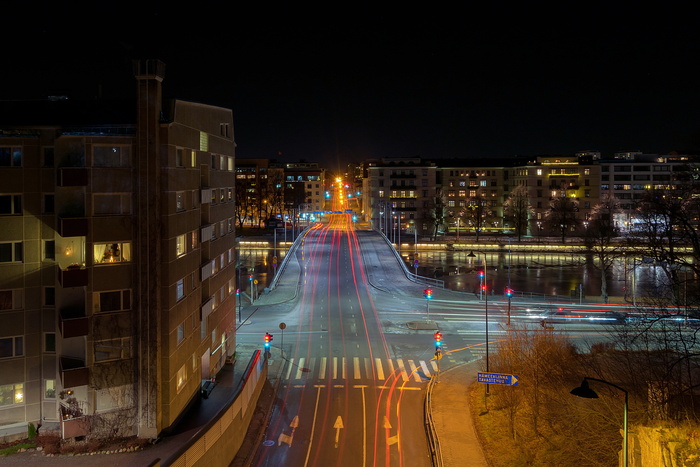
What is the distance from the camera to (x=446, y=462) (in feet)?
72.9

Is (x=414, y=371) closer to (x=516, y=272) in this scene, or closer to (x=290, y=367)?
(x=290, y=367)

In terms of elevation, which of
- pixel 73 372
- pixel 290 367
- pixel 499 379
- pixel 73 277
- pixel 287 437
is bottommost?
pixel 287 437

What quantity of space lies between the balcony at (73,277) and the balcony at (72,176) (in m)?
3.07

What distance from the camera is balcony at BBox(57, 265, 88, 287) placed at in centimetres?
1895

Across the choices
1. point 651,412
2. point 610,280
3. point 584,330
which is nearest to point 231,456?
point 651,412

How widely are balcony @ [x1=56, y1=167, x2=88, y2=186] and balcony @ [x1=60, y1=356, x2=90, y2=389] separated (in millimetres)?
6572

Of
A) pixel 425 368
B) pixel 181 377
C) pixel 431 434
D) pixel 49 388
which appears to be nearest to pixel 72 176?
pixel 49 388

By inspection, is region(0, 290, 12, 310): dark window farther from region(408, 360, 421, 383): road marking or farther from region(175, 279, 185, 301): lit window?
region(408, 360, 421, 383): road marking

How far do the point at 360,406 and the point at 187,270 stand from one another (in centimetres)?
1179

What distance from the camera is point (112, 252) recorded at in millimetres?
20094

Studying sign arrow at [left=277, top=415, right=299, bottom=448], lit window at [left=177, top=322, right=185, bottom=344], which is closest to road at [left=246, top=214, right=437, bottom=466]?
sign arrow at [left=277, top=415, right=299, bottom=448]

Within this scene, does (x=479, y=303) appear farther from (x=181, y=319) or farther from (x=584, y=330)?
(x=181, y=319)

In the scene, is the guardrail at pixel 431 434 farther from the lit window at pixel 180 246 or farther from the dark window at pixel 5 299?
the dark window at pixel 5 299

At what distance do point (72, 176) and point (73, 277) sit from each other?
11.9ft
